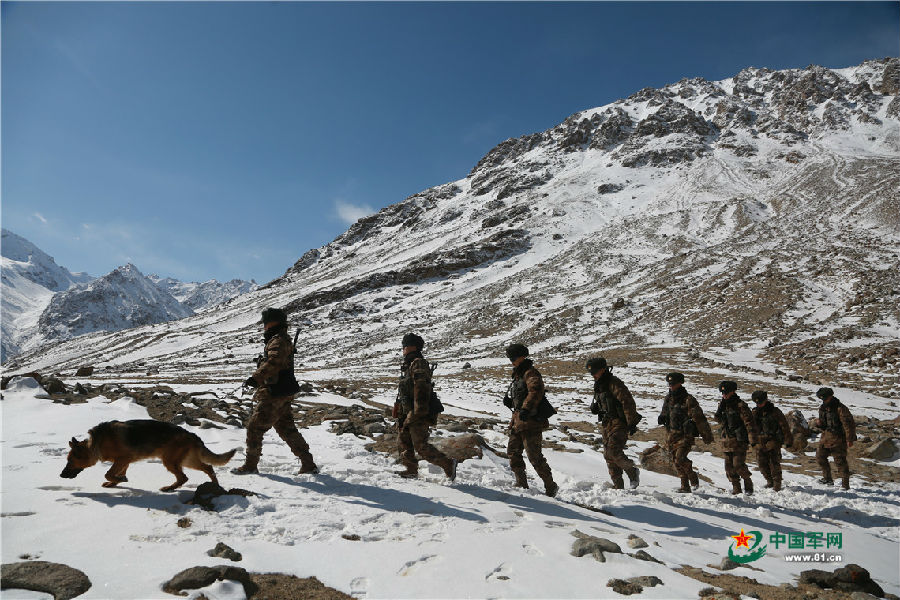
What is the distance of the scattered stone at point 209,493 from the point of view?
470 cm

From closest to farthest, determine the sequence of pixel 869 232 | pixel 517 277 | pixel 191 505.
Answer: pixel 191 505, pixel 869 232, pixel 517 277

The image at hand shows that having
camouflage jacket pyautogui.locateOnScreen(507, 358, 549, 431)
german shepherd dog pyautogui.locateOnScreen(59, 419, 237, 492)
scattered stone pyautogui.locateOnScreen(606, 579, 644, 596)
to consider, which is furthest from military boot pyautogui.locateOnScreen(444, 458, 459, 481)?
scattered stone pyautogui.locateOnScreen(606, 579, 644, 596)

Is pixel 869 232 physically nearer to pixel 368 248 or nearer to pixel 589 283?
pixel 589 283

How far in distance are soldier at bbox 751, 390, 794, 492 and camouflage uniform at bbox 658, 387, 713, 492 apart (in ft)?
7.22

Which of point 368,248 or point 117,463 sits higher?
point 368,248

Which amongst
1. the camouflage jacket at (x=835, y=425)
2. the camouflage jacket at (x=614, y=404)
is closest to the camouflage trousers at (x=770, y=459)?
the camouflage jacket at (x=835, y=425)

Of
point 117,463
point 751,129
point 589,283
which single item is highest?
point 751,129

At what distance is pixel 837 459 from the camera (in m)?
10.3

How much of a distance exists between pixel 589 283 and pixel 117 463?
62.8 metres

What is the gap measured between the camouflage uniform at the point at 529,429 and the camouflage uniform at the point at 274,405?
3290 millimetres

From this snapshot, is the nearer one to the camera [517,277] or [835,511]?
[835,511]

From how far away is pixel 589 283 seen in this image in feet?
206

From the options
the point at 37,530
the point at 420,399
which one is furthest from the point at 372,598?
the point at 420,399

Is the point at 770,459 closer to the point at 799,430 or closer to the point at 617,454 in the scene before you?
the point at 617,454
